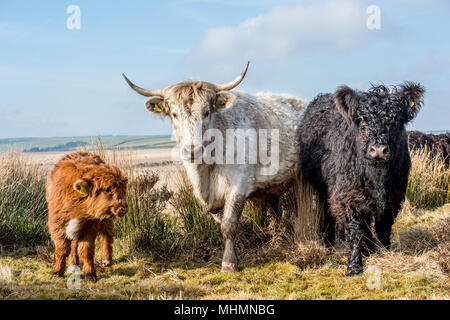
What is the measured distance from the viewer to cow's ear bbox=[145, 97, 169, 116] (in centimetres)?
591

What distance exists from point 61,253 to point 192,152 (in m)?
2.02

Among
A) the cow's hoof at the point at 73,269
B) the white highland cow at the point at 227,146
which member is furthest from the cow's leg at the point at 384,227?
the cow's hoof at the point at 73,269

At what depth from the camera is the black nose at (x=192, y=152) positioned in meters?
5.32

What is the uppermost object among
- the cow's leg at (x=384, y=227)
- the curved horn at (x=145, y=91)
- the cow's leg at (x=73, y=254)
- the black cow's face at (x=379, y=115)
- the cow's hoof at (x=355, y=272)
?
the curved horn at (x=145, y=91)

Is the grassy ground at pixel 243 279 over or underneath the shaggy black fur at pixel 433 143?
underneath

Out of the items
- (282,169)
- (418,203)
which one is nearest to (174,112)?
(282,169)

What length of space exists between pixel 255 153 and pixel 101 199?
6.98 ft

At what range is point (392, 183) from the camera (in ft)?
17.7

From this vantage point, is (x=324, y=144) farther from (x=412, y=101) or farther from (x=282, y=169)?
(x=412, y=101)

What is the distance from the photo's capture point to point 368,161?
5.22m

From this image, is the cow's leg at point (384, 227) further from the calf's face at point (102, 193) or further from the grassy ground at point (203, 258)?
the calf's face at point (102, 193)

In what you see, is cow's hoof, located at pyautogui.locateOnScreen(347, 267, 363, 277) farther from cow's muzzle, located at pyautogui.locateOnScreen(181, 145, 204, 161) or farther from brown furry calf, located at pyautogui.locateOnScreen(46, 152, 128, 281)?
brown furry calf, located at pyautogui.locateOnScreen(46, 152, 128, 281)

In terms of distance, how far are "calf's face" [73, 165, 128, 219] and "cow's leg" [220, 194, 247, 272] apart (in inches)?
53.5

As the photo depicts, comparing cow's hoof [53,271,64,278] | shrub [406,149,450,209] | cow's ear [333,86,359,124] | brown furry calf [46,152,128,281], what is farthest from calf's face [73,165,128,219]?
shrub [406,149,450,209]
